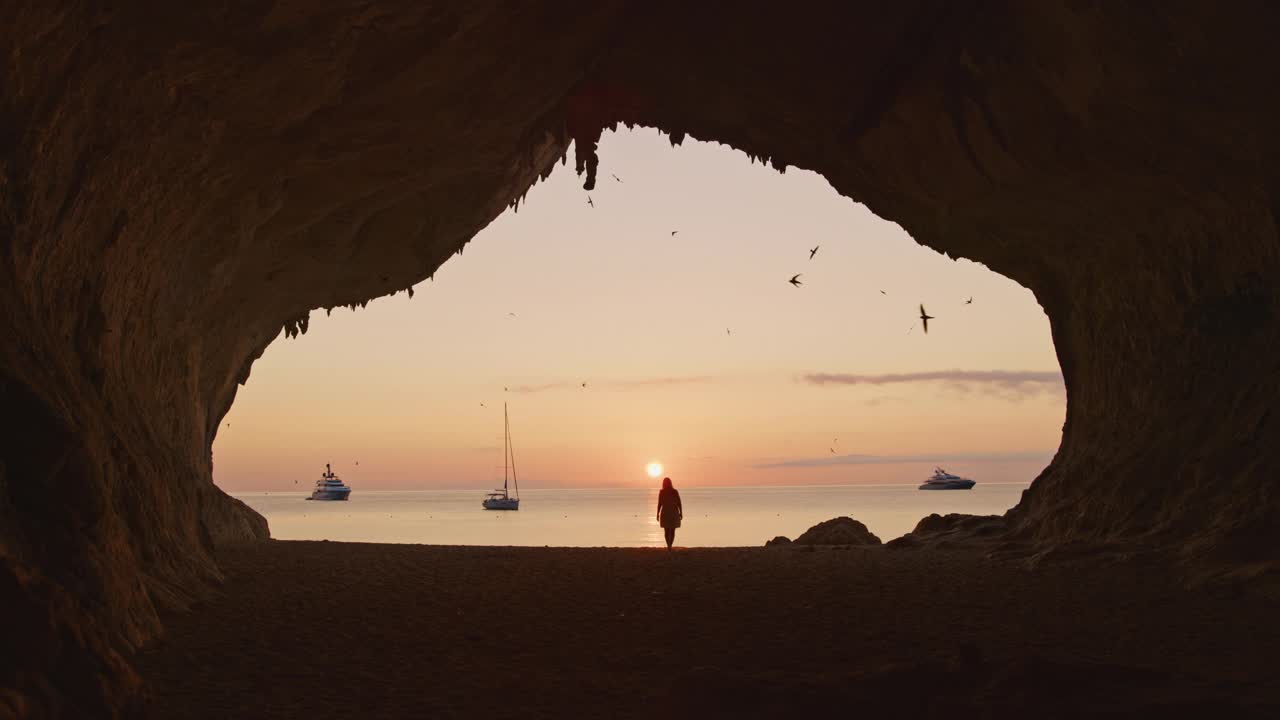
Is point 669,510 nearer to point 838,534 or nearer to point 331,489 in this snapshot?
point 838,534

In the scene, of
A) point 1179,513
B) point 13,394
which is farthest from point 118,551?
point 1179,513

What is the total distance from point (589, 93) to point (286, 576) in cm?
1037

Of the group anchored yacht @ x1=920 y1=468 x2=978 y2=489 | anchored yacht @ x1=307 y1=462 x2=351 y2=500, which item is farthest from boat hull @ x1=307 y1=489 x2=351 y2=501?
anchored yacht @ x1=920 y1=468 x2=978 y2=489

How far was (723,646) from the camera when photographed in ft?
26.5

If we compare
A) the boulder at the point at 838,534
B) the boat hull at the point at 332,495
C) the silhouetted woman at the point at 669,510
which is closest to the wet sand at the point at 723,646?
the silhouetted woman at the point at 669,510

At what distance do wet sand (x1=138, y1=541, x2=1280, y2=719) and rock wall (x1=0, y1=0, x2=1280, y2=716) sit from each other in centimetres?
101

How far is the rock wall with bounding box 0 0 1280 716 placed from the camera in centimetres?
763

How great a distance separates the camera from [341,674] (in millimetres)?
7102

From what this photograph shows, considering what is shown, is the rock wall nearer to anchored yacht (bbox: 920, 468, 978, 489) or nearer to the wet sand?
the wet sand

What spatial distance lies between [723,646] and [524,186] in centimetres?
1478

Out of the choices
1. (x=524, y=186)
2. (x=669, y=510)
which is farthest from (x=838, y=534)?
(x=524, y=186)

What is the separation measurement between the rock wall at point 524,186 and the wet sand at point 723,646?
1.01 metres

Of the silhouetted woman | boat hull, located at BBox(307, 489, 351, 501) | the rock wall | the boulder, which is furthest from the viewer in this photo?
boat hull, located at BBox(307, 489, 351, 501)

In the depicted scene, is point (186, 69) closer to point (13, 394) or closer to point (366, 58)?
point (366, 58)
